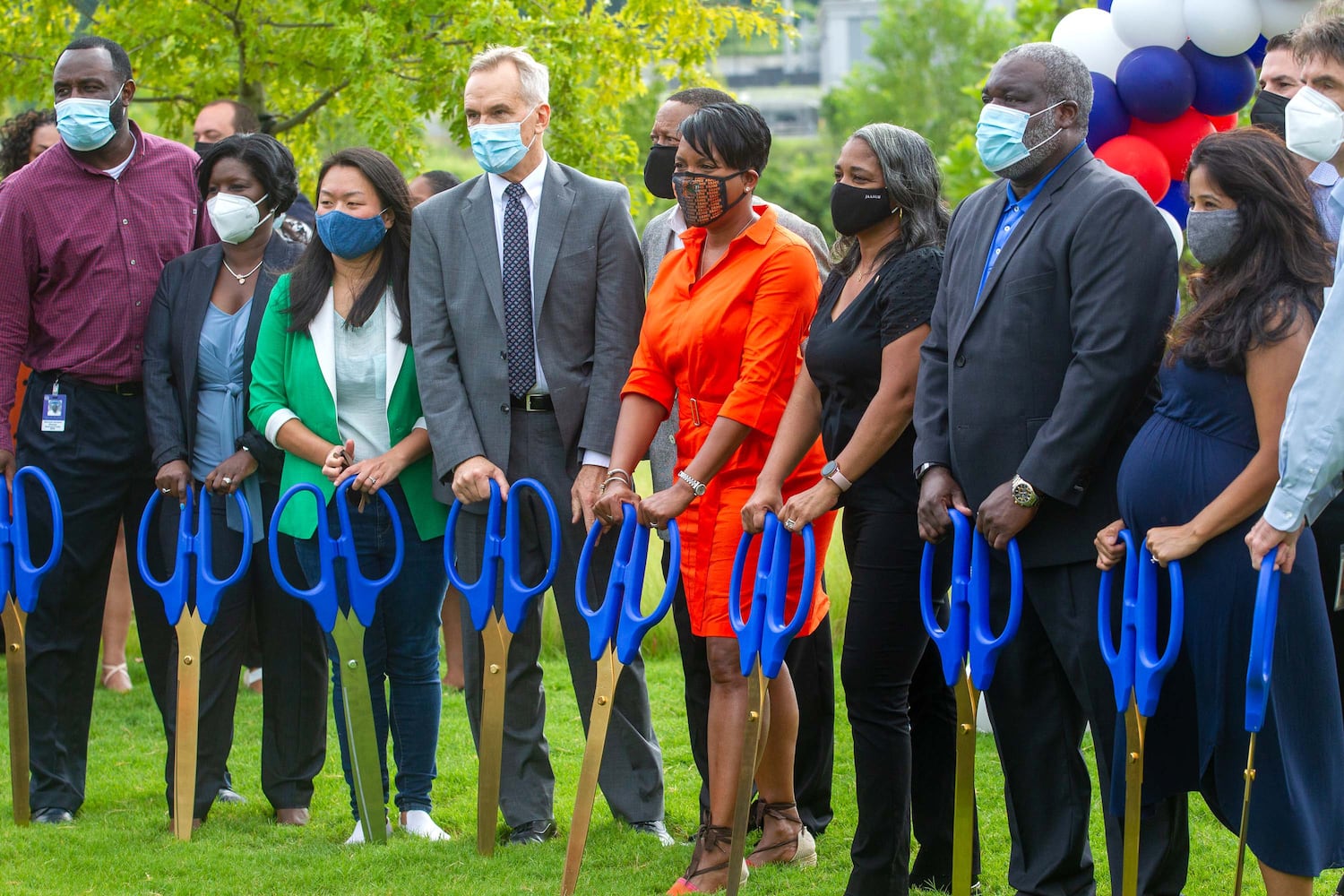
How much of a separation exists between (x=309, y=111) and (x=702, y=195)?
5.56 meters

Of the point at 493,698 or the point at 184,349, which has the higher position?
the point at 184,349

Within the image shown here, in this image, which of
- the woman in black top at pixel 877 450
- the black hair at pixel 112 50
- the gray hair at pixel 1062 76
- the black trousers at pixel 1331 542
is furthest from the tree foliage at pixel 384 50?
the black trousers at pixel 1331 542

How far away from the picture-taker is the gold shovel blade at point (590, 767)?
14.3 ft

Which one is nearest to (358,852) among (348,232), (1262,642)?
(348,232)

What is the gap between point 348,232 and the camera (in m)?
5.02

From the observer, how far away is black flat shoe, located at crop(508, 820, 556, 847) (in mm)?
5027

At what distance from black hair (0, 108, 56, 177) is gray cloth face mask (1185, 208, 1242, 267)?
5774 millimetres

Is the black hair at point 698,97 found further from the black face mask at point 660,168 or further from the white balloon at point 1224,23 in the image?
the white balloon at point 1224,23

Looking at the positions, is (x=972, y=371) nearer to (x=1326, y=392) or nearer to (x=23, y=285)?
(x=1326, y=392)

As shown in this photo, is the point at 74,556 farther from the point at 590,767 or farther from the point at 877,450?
the point at 877,450

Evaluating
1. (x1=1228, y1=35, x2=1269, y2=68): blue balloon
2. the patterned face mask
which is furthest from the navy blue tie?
(x1=1228, y1=35, x2=1269, y2=68): blue balloon

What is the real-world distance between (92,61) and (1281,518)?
4302 mm

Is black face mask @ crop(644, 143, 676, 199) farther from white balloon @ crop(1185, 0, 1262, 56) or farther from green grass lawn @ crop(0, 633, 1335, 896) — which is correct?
white balloon @ crop(1185, 0, 1262, 56)

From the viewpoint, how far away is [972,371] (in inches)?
154
